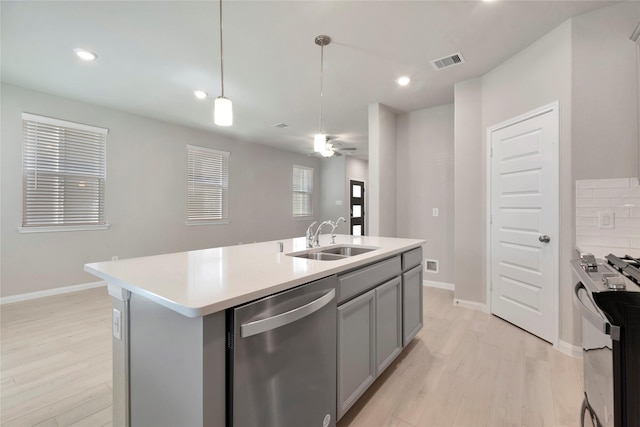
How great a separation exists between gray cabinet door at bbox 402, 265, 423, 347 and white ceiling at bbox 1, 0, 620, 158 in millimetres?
2122

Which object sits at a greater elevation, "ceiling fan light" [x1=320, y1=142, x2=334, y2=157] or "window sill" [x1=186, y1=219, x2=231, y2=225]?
"ceiling fan light" [x1=320, y1=142, x2=334, y2=157]

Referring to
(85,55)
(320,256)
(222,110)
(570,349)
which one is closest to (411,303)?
(320,256)

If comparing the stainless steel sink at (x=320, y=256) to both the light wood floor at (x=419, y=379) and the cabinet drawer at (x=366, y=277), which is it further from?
the light wood floor at (x=419, y=379)

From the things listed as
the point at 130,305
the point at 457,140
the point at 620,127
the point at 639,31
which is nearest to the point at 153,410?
the point at 130,305

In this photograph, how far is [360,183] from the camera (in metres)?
9.17

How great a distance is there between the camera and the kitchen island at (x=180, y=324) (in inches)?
36.5

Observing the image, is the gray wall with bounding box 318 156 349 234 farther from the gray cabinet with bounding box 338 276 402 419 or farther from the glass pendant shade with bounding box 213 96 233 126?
the glass pendant shade with bounding box 213 96 233 126

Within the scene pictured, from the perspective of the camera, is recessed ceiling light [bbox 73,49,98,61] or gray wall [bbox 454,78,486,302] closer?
recessed ceiling light [bbox 73,49,98,61]

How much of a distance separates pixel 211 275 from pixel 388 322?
4.35ft

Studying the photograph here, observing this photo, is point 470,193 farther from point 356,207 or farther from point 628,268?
point 356,207

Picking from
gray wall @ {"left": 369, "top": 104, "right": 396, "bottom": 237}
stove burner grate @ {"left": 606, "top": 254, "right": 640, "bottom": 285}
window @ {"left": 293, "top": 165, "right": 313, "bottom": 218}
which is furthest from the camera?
window @ {"left": 293, "top": 165, "right": 313, "bottom": 218}

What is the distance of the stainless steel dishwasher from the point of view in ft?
3.24

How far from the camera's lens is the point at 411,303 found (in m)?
2.42

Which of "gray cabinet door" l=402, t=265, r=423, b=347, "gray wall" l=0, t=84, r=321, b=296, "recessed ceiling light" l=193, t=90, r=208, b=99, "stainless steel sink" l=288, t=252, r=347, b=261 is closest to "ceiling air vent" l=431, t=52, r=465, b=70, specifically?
"gray cabinet door" l=402, t=265, r=423, b=347
